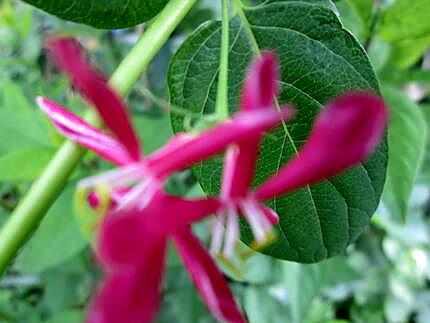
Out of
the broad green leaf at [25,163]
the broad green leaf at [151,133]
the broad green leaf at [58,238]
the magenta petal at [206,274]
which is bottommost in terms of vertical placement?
the broad green leaf at [58,238]

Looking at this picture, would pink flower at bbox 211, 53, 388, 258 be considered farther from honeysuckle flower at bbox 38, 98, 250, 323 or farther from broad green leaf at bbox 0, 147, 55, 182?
broad green leaf at bbox 0, 147, 55, 182

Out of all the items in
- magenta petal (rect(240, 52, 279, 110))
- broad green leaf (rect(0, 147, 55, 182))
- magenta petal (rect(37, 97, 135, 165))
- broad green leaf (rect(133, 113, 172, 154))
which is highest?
magenta petal (rect(240, 52, 279, 110))

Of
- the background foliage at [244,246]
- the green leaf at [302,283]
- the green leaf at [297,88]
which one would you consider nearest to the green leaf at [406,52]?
the background foliage at [244,246]

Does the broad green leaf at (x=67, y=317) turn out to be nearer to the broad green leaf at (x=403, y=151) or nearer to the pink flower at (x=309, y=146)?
the broad green leaf at (x=403, y=151)

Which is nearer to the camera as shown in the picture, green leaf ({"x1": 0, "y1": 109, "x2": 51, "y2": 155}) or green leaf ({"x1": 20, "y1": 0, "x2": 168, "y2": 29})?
green leaf ({"x1": 20, "y1": 0, "x2": 168, "y2": 29})

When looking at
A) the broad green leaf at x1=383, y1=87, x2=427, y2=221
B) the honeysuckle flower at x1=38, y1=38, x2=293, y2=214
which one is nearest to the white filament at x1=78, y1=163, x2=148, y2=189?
the honeysuckle flower at x1=38, y1=38, x2=293, y2=214
